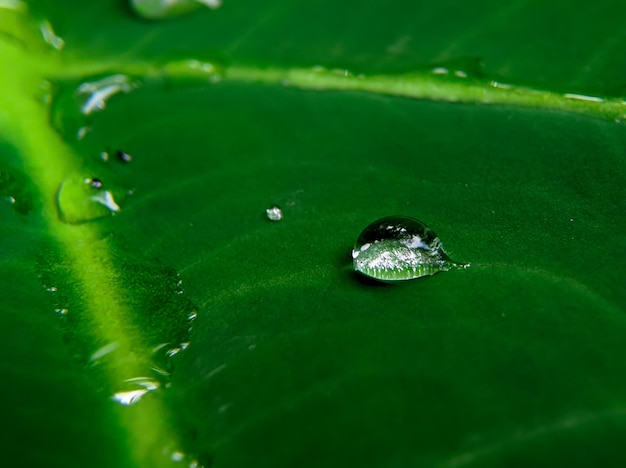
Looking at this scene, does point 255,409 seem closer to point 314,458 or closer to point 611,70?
point 314,458

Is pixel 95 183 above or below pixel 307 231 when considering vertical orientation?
above

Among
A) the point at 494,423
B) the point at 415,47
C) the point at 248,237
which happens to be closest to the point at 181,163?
the point at 248,237

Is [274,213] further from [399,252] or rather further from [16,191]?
[16,191]

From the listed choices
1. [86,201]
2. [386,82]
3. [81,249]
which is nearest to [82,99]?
[86,201]

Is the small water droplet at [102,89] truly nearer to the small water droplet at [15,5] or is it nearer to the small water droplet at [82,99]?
the small water droplet at [82,99]

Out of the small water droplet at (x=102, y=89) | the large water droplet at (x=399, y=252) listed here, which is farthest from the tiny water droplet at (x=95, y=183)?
the large water droplet at (x=399, y=252)

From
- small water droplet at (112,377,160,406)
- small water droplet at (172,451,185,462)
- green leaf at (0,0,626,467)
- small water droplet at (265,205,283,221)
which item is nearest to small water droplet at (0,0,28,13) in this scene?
green leaf at (0,0,626,467)
